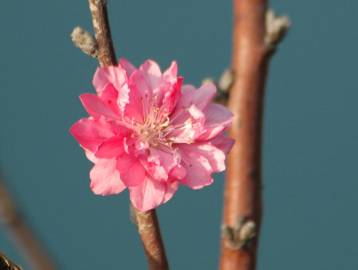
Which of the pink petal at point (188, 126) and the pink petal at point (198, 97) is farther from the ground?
the pink petal at point (198, 97)

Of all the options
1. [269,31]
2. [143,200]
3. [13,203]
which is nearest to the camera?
[13,203]

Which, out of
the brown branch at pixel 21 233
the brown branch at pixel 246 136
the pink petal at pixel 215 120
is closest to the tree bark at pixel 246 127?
the brown branch at pixel 246 136

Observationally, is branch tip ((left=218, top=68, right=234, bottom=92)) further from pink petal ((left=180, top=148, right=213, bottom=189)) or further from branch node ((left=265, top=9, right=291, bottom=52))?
pink petal ((left=180, top=148, right=213, bottom=189))

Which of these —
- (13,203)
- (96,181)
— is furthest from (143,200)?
(13,203)

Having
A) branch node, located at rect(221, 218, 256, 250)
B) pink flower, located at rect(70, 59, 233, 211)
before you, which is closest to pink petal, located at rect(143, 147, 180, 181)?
pink flower, located at rect(70, 59, 233, 211)

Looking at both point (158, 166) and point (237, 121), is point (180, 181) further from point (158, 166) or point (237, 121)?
point (237, 121)

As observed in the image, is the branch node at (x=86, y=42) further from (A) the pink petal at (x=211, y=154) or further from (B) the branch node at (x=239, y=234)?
(B) the branch node at (x=239, y=234)
